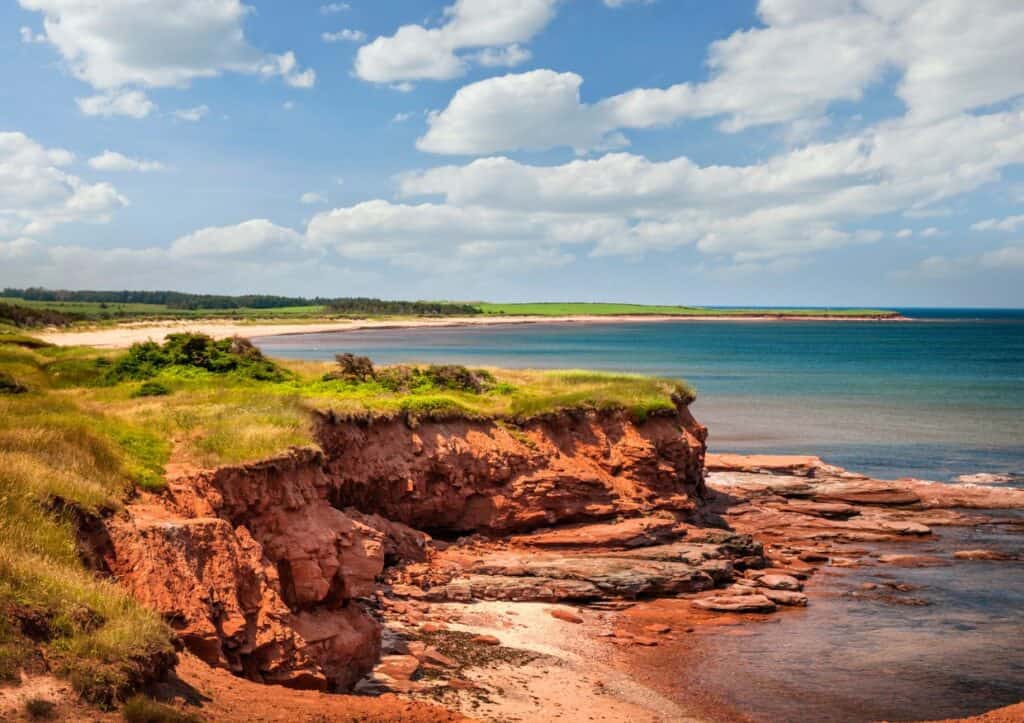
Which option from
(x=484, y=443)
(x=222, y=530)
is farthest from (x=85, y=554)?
(x=484, y=443)

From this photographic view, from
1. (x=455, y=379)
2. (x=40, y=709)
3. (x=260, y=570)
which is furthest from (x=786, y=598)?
(x=40, y=709)

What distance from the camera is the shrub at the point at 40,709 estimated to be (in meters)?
8.07

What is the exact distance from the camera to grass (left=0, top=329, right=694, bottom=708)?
9438 millimetres

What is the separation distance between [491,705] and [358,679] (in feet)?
9.18

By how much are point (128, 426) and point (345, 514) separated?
625 centimetres

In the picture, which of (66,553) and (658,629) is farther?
(658,629)

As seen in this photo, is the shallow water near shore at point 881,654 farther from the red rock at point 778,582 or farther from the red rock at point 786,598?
the red rock at point 778,582

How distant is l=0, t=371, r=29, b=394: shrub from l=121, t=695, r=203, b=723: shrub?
1556 centimetres

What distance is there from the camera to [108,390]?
27.1 m

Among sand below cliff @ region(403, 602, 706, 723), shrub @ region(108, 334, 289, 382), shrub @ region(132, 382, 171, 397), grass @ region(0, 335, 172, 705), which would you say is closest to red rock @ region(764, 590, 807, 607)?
sand below cliff @ region(403, 602, 706, 723)

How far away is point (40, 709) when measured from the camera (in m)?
8.12

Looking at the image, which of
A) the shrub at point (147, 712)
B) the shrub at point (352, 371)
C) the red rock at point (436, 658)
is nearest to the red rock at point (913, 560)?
the red rock at point (436, 658)

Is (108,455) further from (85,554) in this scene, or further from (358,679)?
(358,679)

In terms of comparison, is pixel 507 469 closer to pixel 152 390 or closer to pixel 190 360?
pixel 152 390
